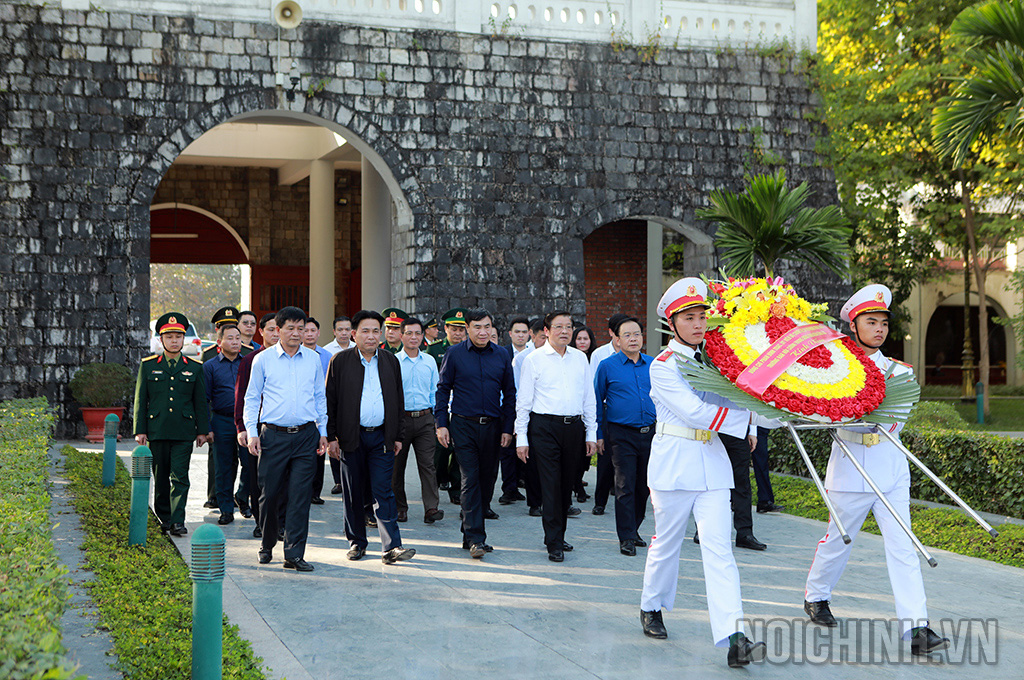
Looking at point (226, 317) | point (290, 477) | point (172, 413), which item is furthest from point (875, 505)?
point (226, 317)

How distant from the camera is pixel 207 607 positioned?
4223mm

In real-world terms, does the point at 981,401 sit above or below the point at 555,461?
below

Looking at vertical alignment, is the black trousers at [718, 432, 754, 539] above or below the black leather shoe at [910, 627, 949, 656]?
above

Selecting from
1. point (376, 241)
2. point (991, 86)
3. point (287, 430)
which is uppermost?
point (991, 86)

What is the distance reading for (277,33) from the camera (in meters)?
14.6

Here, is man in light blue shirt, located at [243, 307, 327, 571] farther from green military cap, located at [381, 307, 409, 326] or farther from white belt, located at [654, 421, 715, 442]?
white belt, located at [654, 421, 715, 442]

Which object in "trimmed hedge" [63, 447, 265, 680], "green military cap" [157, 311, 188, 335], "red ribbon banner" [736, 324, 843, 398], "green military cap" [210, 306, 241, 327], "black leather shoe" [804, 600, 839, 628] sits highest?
"green military cap" [210, 306, 241, 327]

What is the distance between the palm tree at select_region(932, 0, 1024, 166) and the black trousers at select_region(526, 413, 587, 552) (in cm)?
522

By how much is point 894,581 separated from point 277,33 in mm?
12166

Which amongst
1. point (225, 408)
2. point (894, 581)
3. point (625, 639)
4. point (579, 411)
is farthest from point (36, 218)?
point (894, 581)

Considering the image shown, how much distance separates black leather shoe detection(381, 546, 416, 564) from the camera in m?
7.40

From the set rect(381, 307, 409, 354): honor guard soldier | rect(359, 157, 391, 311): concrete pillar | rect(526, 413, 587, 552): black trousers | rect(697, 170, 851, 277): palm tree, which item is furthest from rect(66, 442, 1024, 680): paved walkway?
rect(359, 157, 391, 311): concrete pillar

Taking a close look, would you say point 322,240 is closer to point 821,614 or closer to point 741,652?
point 821,614

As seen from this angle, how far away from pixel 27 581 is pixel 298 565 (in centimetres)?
349
